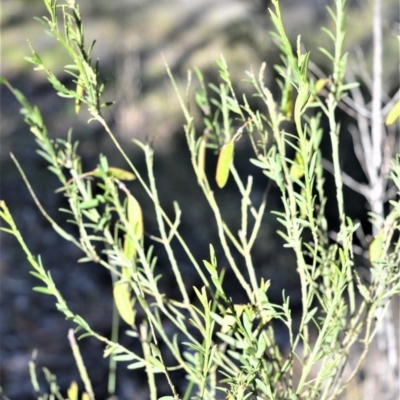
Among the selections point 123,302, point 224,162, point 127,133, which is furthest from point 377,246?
point 127,133

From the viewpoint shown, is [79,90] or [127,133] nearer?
[79,90]

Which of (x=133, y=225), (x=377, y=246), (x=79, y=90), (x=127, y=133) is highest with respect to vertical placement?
(x=79, y=90)

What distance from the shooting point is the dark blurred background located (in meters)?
2.19

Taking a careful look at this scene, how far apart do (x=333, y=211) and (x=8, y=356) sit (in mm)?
1667

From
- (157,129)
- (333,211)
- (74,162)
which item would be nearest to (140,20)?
(157,129)

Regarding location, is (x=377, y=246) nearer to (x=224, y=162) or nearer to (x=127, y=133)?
(x=224, y=162)

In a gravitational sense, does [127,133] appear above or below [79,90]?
below

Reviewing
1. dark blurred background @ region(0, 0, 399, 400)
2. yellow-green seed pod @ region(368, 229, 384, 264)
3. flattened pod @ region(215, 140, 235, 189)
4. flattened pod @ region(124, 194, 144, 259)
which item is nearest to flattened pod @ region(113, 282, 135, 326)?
flattened pod @ region(124, 194, 144, 259)

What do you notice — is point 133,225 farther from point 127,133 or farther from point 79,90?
point 127,133

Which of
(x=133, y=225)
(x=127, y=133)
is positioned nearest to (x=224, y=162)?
(x=133, y=225)

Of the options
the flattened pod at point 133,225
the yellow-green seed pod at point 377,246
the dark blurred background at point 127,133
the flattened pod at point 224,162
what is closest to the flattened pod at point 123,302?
the flattened pod at point 133,225

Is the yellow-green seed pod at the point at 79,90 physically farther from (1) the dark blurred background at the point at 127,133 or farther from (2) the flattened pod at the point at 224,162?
(1) the dark blurred background at the point at 127,133

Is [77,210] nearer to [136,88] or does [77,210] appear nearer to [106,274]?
[106,274]

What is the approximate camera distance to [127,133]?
3631 mm
